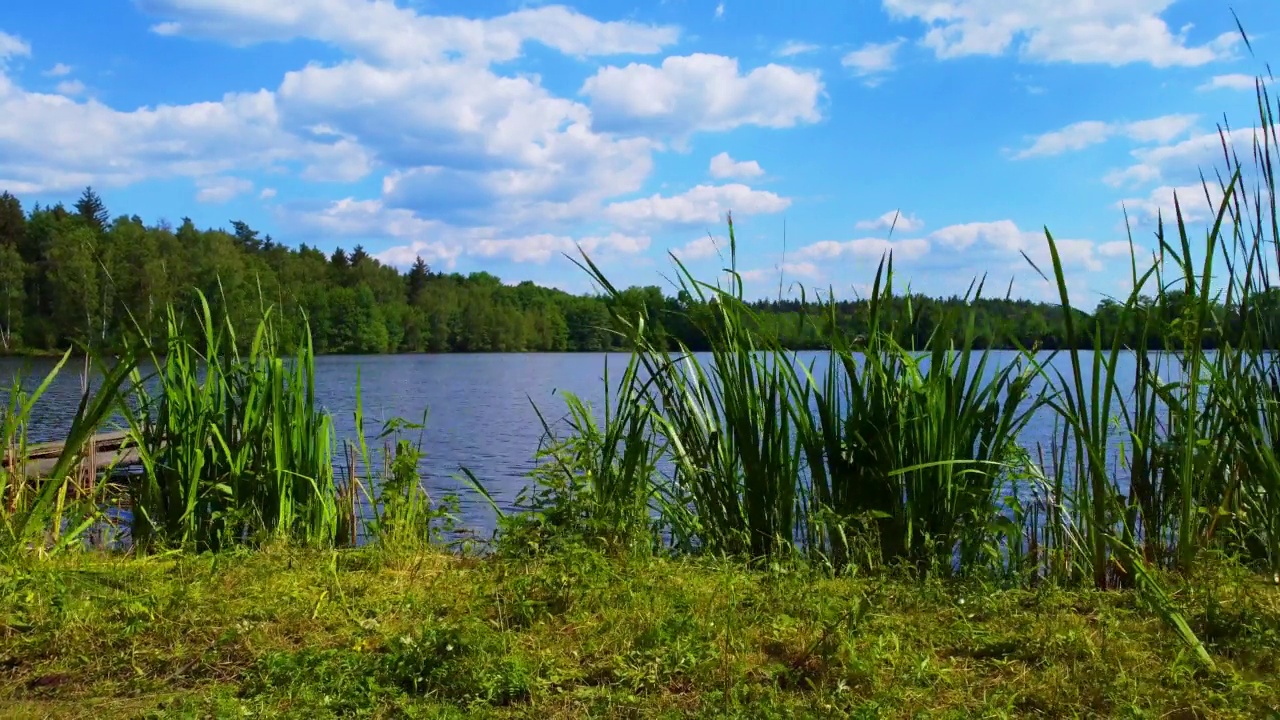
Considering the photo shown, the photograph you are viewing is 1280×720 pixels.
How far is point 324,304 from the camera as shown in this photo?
63562mm

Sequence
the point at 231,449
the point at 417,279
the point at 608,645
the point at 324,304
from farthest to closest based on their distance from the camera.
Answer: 1. the point at 417,279
2. the point at 324,304
3. the point at 231,449
4. the point at 608,645

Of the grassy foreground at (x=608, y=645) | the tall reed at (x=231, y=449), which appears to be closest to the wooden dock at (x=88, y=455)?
the tall reed at (x=231, y=449)

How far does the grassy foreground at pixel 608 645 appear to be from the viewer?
7.27ft

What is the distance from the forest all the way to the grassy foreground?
43.0 inches

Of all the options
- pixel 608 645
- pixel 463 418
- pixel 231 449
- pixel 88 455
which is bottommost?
pixel 463 418

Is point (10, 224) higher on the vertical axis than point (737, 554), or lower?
higher

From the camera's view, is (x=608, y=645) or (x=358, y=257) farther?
(x=358, y=257)

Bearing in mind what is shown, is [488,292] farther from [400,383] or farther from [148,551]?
[148,551]

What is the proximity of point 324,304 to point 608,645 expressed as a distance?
64836 mm

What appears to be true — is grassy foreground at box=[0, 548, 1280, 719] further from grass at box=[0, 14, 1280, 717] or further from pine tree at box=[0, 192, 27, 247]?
pine tree at box=[0, 192, 27, 247]

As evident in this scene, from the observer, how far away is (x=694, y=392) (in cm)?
413

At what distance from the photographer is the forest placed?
4.05 m

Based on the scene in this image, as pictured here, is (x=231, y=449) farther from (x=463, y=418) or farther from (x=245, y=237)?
(x=245, y=237)

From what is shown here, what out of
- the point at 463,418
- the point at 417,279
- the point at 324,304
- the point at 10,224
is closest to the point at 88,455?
the point at 463,418
